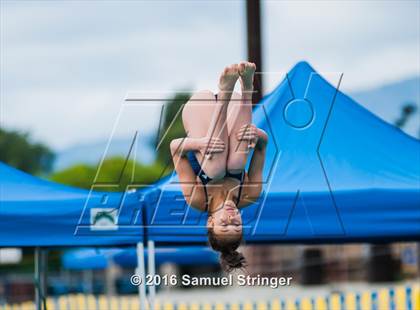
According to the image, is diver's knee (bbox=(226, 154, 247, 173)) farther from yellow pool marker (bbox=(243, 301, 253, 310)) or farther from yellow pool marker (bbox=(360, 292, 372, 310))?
yellow pool marker (bbox=(243, 301, 253, 310))

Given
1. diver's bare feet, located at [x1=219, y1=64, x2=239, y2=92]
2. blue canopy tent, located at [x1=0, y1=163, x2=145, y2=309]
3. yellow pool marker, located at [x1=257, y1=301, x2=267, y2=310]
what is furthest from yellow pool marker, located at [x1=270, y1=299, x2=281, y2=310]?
diver's bare feet, located at [x1=219, y1=64, x2=239, y2=92]

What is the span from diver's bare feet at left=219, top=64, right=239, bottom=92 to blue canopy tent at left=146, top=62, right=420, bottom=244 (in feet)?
4.29

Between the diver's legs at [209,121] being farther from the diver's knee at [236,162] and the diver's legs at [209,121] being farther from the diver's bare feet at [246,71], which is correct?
the diver's bare feet at [246,71]

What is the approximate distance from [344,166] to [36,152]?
35.8m

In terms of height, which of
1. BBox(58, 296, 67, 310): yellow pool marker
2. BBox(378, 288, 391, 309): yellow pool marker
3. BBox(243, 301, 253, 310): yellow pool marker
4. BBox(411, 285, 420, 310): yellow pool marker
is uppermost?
BBox(58, 296, 67, 310): yellow pool marker

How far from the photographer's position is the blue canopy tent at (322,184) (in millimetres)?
7637

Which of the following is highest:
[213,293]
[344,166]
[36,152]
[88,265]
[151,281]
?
[36,152]

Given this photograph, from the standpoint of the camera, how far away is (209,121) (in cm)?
664

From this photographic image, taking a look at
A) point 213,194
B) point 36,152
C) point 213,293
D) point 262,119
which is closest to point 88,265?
point 262,119

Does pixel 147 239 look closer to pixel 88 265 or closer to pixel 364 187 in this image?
pixel 364 187

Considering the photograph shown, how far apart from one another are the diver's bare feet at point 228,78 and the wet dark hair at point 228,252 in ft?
3.07

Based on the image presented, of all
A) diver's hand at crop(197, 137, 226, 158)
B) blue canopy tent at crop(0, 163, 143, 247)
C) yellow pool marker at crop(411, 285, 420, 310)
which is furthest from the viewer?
yellow pool marker at crop(411, 285, 420, 310)

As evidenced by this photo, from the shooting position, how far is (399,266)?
24.3 metres

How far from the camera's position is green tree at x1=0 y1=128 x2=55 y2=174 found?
41.8 m
